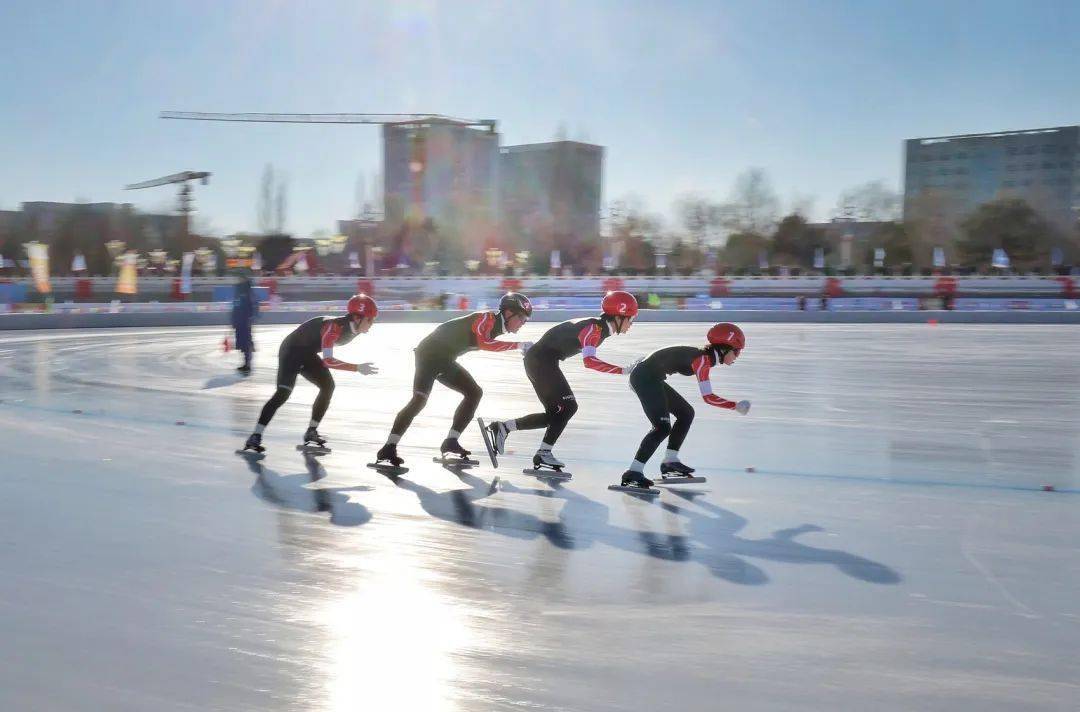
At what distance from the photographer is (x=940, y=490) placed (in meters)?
7.55

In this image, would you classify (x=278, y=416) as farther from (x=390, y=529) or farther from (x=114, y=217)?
(x=114, y=217)

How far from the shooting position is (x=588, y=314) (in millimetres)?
39938

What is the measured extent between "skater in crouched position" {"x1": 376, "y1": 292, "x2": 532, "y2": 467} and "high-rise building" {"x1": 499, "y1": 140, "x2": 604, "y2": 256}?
301ft

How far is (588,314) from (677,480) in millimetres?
32069

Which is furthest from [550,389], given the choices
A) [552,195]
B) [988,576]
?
[552,195]

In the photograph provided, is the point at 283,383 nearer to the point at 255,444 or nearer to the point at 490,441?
the point at 255,444

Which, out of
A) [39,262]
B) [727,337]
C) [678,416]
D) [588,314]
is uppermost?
[39,262]

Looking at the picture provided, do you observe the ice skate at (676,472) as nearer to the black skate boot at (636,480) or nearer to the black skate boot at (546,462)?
the black skate boot at (636,480)

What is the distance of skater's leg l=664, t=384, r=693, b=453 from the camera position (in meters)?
8.05

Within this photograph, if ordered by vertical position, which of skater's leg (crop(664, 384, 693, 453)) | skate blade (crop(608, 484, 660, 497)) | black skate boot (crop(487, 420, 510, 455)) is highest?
skater's leg (crop(664, 384, 693, 453))

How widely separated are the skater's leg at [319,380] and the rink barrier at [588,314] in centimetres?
2757

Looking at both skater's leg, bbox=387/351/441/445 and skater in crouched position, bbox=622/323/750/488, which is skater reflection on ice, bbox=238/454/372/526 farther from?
skater in crouched position, bbox=622/323/750/488

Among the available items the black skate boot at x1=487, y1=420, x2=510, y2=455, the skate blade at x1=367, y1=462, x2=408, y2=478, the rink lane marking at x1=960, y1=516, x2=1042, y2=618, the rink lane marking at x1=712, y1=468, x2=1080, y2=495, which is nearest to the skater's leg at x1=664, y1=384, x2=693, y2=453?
Result: the rink lane marking at x1=712, y1=468, x2=1080, y2=495

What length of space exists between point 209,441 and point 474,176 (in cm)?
15985
